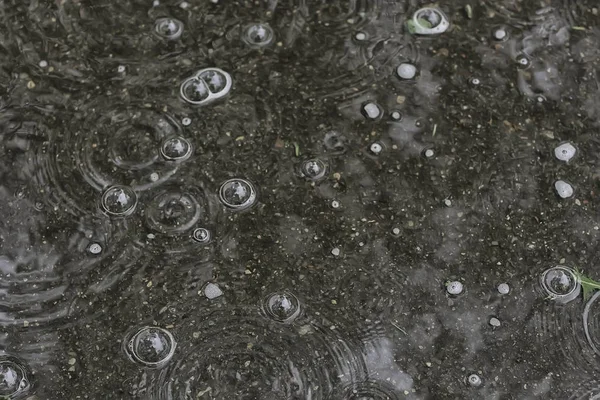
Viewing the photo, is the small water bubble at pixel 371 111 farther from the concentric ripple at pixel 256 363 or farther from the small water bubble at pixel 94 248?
the small water bubble at pixel 94 248

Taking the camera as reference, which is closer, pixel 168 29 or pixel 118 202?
pixel 118 202

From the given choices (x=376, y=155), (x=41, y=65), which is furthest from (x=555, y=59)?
(x=41, y=65)

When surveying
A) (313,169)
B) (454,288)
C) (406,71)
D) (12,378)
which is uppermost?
(406,71)

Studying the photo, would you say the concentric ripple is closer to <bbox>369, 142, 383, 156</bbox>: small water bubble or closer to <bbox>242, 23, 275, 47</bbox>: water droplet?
<bbox>369, 142, 383, 156</bbox>: small water bubble

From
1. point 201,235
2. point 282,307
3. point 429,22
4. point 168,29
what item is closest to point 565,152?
point 429,22

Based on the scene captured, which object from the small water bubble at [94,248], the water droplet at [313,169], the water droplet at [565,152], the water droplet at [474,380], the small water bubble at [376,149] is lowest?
the water droplet at [474,380]

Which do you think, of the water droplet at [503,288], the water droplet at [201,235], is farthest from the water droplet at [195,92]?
the water droplet at [503,288]

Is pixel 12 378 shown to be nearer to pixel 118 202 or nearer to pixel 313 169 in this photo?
pixel 118 202
